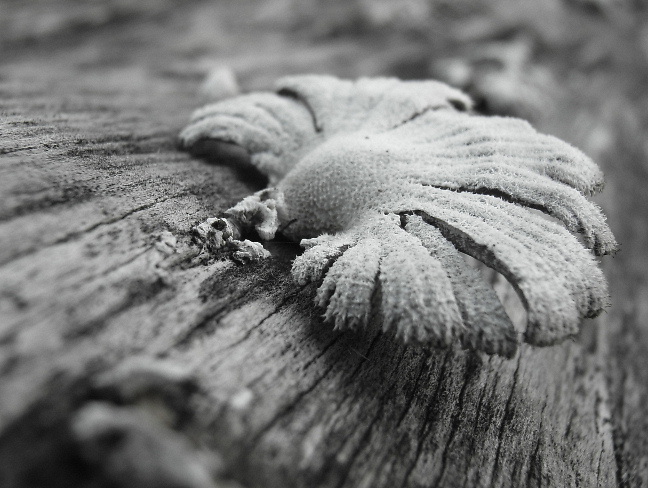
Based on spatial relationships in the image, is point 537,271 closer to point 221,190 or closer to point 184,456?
point 184,456

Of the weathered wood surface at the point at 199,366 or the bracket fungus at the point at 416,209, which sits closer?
the weathered wood surface at the point at 199,366

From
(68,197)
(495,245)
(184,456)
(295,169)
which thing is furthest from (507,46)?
(184,456)

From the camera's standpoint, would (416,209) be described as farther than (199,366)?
Yes

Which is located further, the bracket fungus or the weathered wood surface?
the bracket fungus
